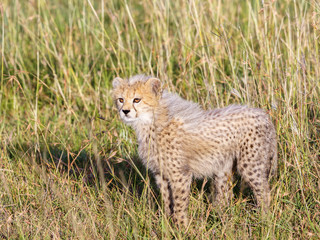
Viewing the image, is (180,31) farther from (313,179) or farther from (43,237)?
(43,237)

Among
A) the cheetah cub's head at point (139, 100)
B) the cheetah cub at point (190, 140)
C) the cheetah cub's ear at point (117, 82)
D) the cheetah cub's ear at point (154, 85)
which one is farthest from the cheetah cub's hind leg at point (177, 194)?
the cheetah cub's ear at point (117, 82)

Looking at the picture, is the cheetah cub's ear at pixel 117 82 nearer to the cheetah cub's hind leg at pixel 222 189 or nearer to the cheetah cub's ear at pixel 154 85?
the cheetah cub's ear at pixel 154 85

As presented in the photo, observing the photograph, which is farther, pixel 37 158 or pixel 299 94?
pixel 37 158

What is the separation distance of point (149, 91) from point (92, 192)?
2.56ft

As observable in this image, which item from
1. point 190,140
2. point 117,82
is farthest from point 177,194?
point 117,82

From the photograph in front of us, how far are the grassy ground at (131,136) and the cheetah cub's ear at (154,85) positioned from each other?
40 cm

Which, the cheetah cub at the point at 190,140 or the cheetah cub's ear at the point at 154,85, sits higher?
the cheetah cub's ear at the point at 154,85

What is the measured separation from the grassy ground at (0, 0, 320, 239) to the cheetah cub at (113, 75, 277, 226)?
110 millimetres

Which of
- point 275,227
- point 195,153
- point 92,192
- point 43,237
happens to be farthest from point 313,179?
point 43,237

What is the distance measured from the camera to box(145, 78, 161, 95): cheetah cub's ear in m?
3.15

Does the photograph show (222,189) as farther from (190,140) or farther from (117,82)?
(117,82)

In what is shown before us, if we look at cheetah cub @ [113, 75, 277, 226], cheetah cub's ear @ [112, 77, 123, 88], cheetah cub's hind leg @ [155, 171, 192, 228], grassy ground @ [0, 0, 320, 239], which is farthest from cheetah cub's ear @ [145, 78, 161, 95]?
cheetah cub's hind leg @ [155, 171, 192, 228]

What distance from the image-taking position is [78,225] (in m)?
2.75

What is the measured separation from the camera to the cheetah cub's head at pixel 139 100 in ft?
10.2
